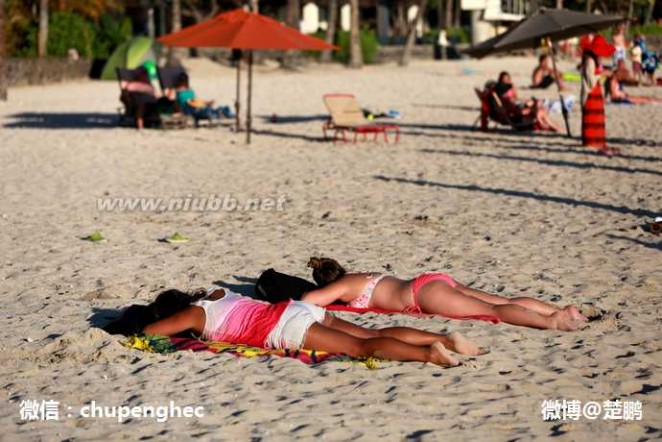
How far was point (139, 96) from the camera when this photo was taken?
2098 cm

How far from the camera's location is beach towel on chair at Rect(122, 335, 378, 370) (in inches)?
234

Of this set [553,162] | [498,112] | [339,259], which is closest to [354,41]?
[498,112]

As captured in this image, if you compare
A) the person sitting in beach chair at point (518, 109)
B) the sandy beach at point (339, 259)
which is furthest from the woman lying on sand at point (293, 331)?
the person sitting in beach chair at point (518, 109)

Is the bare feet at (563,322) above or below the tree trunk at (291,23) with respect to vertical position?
below

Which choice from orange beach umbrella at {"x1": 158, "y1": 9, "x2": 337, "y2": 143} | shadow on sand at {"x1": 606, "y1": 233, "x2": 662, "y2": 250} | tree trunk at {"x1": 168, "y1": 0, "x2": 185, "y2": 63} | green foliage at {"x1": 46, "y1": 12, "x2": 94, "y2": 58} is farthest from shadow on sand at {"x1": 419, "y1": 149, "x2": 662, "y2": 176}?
green foliage at {"x1": 46, "y1": 12, "x2": 94, "y2": 58}

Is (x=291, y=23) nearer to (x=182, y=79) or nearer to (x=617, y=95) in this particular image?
(x=617, y=95)

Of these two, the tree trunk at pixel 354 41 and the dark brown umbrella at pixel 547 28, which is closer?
the dark brown umbrella at pixel 547 28

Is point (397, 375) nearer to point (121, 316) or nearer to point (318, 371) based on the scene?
point (318, 371)

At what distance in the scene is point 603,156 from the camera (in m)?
16.2

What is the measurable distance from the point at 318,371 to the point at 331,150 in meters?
11.9

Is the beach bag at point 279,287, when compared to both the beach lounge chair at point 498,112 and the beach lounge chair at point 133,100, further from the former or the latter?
the beach lounge chair at point 133,100

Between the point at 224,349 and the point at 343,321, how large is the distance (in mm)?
666

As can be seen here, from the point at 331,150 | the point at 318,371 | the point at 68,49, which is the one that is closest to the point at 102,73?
the point at 68,49

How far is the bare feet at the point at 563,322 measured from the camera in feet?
21.4
